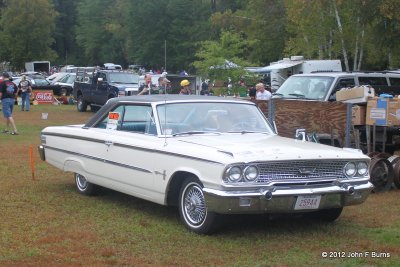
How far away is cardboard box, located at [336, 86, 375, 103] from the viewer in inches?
415

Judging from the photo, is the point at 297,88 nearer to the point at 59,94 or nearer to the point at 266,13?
the point at 59,94

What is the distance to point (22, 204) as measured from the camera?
329 inches

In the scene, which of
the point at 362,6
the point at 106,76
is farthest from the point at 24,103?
the point at 362,6

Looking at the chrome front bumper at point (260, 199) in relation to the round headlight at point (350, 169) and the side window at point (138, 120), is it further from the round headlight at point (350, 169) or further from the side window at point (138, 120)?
the side window at point (138, 120)

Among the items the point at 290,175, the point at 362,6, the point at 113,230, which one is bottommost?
the point at 113,230

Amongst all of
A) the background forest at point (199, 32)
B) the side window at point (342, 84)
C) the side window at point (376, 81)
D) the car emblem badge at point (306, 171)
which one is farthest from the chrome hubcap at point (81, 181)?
the background forest at point (199, 32)

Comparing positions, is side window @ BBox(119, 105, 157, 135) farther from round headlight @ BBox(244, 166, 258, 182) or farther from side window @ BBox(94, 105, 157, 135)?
round headlight @ BBox(244, 166, 258, 182)

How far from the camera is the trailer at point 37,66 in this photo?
2474 inches

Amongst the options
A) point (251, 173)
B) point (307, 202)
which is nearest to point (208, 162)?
point (251, 173)

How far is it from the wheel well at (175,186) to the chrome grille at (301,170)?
3.10 feet

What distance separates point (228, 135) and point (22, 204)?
2945mm

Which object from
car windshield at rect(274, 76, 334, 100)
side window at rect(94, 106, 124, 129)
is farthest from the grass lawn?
car windshield at rect(274, 76, 334, 100)

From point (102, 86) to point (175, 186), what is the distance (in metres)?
19.3

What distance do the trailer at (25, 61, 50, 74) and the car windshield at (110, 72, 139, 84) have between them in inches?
1513
